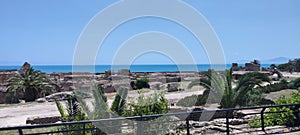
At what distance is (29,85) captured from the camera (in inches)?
1115

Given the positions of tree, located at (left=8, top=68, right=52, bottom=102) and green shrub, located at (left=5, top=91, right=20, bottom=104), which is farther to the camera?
green shrub, located at (left=5, top=91, right=20, bottom=104)

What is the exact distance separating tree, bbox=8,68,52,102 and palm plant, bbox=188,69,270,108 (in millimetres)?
17593

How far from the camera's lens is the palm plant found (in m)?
15.2

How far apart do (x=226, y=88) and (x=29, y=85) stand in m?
19.5

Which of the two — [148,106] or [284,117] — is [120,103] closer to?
[148,106]

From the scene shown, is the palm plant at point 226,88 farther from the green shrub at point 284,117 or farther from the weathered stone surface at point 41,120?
the weathered stone surface at point 41,120

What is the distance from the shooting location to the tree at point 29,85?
28.0 m

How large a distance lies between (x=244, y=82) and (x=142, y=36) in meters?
6.34

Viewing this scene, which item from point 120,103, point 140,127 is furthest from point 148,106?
point 140,127

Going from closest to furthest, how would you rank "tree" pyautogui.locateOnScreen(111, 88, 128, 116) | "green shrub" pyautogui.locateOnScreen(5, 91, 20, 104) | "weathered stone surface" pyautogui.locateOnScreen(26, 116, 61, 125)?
"tree" pyautogui.locateOnScreen(111, 88, 128, 116), "weathered stone surface" pyautogui.locateOnScreen(26, 116, 61, 125), "green shrub" pyautogui.locateOnScreen(5, 91, 20, 104)

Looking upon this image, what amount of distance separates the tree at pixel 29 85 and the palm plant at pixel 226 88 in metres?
17.6

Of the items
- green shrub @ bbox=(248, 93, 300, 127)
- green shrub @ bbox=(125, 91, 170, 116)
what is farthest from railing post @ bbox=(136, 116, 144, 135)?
green shrub @ bbox=(248, 93, 300, 127)

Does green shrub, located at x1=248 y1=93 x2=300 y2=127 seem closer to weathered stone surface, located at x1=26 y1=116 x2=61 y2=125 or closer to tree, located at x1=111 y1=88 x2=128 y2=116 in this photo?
tree, located at x1=111 y1=88 x2=128 y2=116

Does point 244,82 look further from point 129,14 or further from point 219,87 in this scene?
point 129,14
